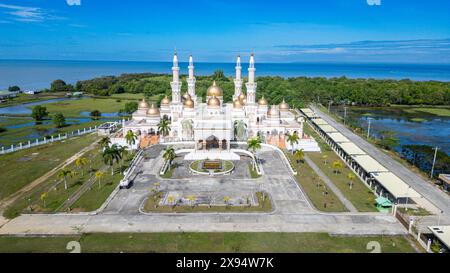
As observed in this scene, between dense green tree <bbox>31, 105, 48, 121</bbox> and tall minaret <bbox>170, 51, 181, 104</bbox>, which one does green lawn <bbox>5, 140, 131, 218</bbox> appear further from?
dense green tree <bbox>31, 105, 48, 121</bbox>

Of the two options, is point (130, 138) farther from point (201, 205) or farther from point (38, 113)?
point (38, 113)

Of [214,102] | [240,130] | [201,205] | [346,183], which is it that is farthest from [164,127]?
[346,183]

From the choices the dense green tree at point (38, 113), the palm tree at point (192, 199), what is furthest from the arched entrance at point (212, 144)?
the dense green tree at point (38, 113)

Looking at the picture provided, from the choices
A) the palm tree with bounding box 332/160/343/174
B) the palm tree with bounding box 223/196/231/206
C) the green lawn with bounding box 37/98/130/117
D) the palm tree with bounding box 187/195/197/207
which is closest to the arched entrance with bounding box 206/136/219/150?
the palm tree with bounding box 187/195/197/207

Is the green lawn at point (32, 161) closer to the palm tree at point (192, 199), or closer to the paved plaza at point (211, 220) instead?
the paved plaza at point (211, 220)

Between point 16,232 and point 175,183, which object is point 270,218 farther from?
point 16,232
